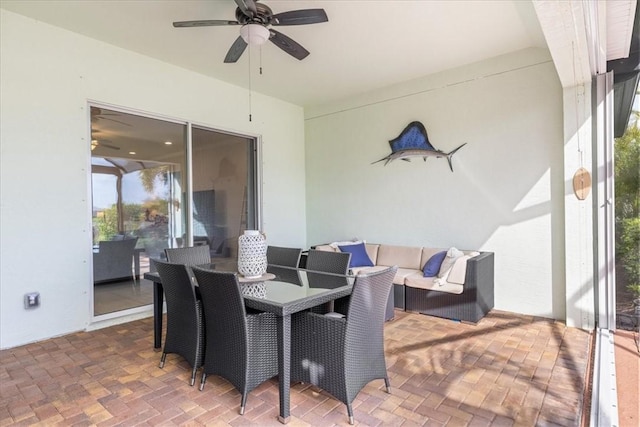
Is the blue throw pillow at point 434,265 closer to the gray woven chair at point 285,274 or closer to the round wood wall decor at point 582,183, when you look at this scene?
the round wood wall decor at point 582,183

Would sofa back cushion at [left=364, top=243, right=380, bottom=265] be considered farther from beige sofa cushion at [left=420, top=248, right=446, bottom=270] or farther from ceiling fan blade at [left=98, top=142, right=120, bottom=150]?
ceiling fan blade at [left=98, top=142, right=120, bottom=150]

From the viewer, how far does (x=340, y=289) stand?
2.37 metres

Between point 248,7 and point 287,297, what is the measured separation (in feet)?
6.50

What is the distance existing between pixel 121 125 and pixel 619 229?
523 centimetres

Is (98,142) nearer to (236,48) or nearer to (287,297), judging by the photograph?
(236,48)

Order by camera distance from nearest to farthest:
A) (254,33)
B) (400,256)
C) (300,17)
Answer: (300,17), (254,33), (400,256)

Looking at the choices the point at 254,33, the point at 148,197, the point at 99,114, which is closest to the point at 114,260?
the point at 148,197

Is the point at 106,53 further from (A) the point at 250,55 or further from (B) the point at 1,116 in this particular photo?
(A) the point at 250,55

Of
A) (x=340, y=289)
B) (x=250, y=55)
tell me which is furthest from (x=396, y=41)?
(x=340, y=289)

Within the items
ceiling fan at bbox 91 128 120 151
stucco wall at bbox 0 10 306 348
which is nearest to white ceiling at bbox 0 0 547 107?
stucco wall at bbox 0 10 306 348

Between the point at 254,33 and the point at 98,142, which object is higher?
the point at 254,33

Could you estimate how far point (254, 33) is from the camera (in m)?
2.66

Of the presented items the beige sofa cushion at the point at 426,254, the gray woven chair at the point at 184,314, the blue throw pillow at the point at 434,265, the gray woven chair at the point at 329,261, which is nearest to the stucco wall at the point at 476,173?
the beige sofa cushion at the point at 426,254

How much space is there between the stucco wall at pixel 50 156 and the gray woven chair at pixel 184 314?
5.34 feet
